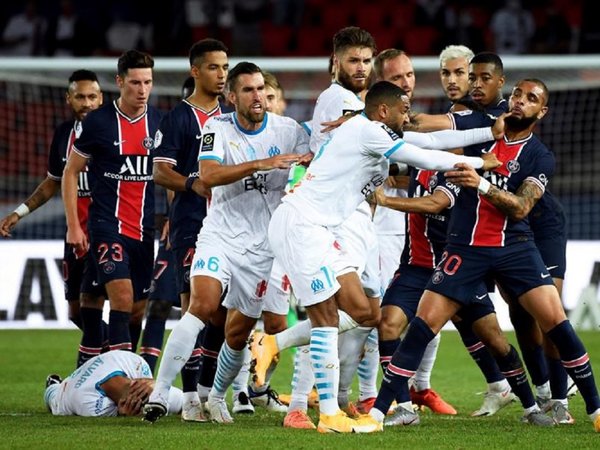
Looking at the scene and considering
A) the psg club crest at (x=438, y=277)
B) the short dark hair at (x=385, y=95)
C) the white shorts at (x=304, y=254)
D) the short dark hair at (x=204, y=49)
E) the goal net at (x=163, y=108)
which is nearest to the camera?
the white shorts at (x=304, y=254)

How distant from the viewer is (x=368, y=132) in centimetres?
794

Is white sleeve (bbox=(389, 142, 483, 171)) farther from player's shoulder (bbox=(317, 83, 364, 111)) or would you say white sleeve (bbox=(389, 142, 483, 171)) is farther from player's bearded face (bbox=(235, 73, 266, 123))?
player's bearded face (bbox=(235, 73, 266, 123))

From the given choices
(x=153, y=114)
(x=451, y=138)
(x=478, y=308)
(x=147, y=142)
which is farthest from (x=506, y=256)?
(x=153, y=114)

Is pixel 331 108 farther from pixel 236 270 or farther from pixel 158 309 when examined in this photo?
pixel 158 309

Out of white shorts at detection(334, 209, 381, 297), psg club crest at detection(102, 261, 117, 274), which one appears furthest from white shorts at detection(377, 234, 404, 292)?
psg club crest at detection(102, 261, 117, 274)

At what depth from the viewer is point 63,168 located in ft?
36.2

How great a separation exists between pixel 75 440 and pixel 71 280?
373cm

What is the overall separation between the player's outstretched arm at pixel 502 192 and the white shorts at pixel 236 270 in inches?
61.8

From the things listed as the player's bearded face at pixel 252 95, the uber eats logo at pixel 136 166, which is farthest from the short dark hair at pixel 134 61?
the player's bearded face at pixel 252 95

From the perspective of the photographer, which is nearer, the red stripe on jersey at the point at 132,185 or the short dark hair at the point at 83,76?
the red stripe on jersey at the point at 132,185

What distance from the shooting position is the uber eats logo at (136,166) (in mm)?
10297

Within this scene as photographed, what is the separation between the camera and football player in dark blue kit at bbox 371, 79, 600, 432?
26.6 ft

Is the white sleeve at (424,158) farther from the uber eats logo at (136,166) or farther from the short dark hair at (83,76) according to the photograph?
the short dark hair at (83,76)

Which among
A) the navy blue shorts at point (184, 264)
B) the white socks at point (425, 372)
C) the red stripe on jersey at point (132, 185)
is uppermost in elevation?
the red stripe on jersey at point (132, 185)
